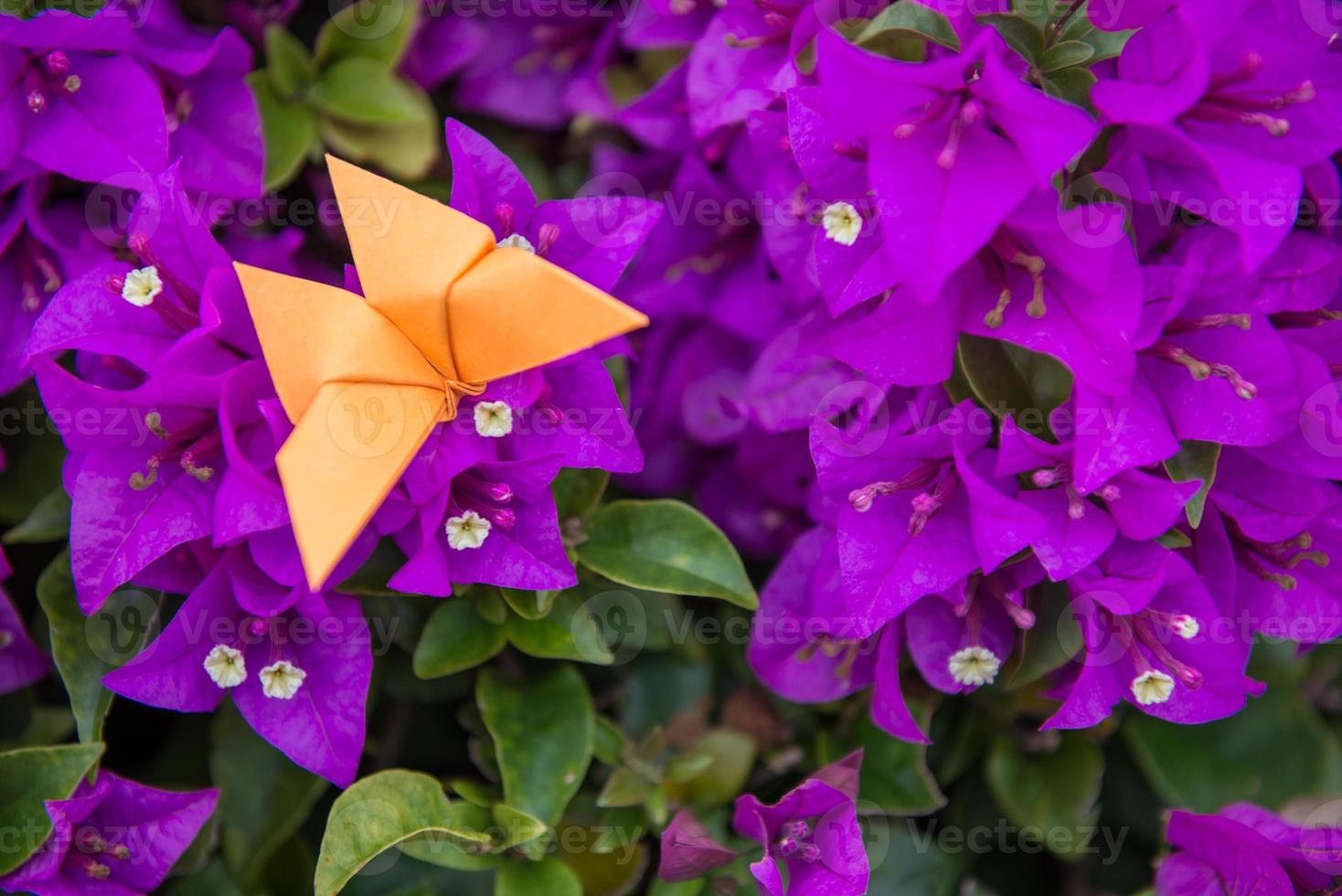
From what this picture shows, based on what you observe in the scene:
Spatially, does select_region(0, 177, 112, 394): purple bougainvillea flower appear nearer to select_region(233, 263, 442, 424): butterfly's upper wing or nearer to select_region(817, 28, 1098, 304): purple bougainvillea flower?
select_region(233, 263, 442, 424): butterfly's upper wing

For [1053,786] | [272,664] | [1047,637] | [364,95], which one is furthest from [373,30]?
[1053,786]

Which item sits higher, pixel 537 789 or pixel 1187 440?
pixel 1187 440

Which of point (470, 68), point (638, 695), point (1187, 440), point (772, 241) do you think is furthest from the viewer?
point (470, 68)

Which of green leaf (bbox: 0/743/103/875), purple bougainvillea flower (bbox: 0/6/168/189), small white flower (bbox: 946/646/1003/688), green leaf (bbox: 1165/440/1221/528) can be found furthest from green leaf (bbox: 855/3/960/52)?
green leaf (bbox: 0/743/103/875)

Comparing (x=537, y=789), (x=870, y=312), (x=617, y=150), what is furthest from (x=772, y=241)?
(x=537, y=789)

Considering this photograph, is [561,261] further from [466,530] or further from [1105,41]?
[1105,41]

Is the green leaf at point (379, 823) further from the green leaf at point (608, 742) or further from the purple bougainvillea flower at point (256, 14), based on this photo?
the purple bougainvillea flower at point (256, 14)

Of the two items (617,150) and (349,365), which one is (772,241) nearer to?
(617,150)
